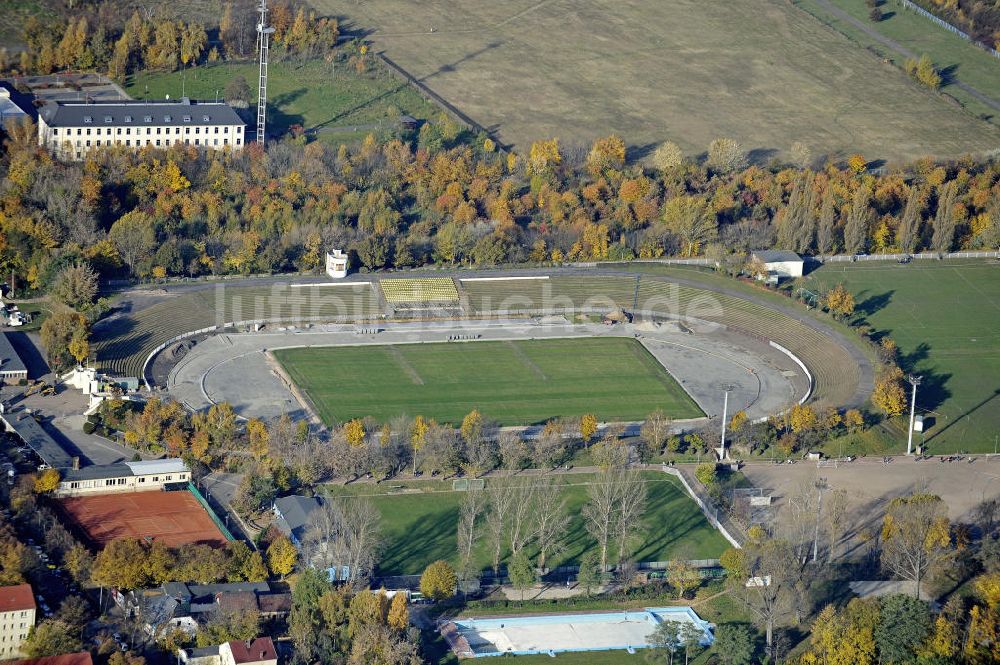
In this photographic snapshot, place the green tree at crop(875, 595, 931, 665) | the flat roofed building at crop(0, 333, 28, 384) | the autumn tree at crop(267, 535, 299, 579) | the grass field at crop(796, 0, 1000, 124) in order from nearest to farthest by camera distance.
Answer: the green tree at crop(875, 595, 931, 665), the autumn tree at crop(267, 535, 299, 579), the flat roofed building at crop(0, 333, 28, 384), the grass field at crop(796, 0, 1000, 124)

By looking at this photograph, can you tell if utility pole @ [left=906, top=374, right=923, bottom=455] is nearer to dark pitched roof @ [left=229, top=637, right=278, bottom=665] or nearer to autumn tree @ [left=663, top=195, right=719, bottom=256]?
autumn tree @ [left=663, top=195, right=719, bottom=256]

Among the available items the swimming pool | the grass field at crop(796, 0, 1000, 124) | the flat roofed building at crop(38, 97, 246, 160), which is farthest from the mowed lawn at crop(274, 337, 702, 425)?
the grass field at crop(796, 0, 1000, 124)

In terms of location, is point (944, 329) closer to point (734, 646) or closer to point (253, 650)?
point (734, 646)

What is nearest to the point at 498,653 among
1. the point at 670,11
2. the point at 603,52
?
the point at 603,52

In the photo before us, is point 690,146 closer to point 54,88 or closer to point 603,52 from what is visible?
point 603,52

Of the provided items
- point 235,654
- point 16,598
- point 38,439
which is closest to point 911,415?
point 235,654

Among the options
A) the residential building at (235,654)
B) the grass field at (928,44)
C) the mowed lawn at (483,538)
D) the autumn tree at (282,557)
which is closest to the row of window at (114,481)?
the mowed lawn at (483,538)
